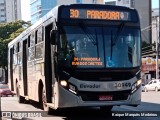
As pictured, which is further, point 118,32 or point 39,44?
point 39,44

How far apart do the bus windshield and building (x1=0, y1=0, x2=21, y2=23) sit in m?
119

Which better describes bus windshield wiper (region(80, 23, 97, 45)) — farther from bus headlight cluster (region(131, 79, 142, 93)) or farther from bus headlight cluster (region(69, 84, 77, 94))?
bus headlight cluster (region(131, 79, 142, 93))

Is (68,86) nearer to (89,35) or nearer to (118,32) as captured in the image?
(89,35)

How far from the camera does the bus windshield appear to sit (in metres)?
11.0

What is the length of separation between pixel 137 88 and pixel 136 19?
208 cm

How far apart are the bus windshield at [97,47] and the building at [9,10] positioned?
391ft

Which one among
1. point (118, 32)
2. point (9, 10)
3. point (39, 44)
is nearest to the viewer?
point (118, 32)

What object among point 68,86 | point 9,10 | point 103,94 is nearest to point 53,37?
Result: point 68,86

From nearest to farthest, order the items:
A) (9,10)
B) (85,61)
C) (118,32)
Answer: (85,61) → (118,32) → (9,10)

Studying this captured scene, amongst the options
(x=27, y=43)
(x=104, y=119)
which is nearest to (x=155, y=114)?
(x=104, y=119)

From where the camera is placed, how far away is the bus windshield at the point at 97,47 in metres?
11.0

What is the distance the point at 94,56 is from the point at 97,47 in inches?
10.7

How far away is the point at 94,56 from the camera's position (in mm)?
11008

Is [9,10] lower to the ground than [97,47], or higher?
higher
